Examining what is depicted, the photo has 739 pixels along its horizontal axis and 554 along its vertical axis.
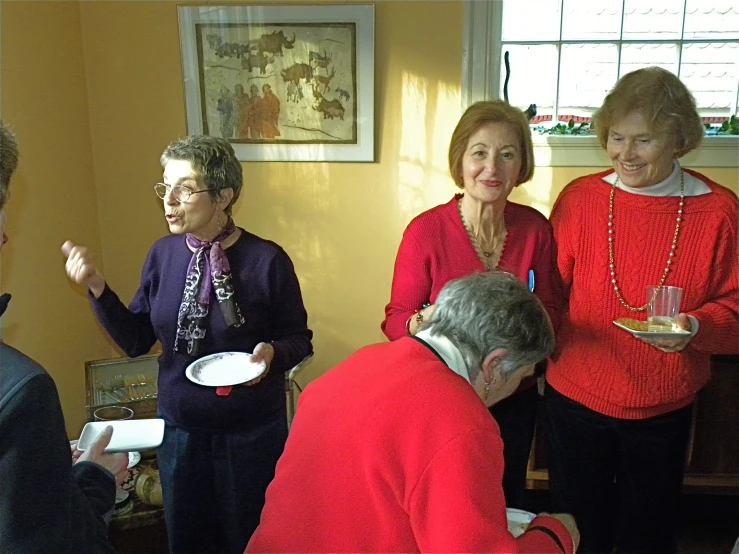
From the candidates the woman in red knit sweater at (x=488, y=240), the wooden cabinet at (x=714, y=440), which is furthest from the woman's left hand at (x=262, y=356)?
the wooden cabinet at (x=714, y=440)

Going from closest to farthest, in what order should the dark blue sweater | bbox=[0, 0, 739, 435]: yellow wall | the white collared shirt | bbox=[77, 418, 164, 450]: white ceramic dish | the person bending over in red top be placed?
1. the person bending over in red top
2. the white collared shirt
3. bbox=[77, 418, 164, 450]: white ceramic dish
4. the dark blue sweater
5. bbox=[0, 0, 739, 435]: yellow wall

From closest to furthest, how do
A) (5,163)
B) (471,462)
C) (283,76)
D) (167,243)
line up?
(5,163) < (471,462) < (167,243) < (283,76)

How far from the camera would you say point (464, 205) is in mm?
1727

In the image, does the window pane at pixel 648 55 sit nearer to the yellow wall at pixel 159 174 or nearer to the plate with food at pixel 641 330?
the yellow wall at pixel 159 174

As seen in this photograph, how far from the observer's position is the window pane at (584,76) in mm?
2670

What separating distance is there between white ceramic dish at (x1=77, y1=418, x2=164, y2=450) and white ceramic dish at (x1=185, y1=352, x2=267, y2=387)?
0.14 meters

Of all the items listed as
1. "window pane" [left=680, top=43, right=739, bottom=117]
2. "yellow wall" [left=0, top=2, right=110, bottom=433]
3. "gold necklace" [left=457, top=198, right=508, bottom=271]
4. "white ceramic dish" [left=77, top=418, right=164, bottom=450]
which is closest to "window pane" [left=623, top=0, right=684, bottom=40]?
"window pane" [left=680, top=43, right=739, bottom=117]

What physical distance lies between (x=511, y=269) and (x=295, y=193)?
130 centimetres

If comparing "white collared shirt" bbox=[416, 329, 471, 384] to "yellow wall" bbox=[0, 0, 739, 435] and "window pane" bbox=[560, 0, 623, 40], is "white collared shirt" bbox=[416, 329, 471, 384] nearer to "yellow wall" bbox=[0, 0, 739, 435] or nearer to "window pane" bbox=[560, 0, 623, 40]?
"yellow wall" bbox=[0, 0, 739, 435]

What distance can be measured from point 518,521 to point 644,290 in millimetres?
688

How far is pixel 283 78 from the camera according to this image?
101 inches

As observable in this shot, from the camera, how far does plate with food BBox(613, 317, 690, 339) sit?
1462 mm

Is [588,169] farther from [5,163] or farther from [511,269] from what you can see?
[5,163]

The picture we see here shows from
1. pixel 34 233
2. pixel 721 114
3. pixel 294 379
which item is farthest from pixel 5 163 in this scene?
pixel 721 114
